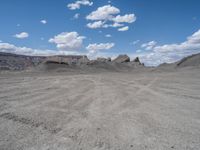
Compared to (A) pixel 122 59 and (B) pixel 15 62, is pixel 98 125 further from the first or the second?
(B) pixel 15 62

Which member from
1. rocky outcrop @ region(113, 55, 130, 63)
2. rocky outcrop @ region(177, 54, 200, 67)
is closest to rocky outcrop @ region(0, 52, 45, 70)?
rocky outcrop @ region(113, 55, 130, 63)

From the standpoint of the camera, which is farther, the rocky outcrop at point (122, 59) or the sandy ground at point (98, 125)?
the rocky outcrop at point (122, 59)

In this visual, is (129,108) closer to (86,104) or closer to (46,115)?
(86,104)

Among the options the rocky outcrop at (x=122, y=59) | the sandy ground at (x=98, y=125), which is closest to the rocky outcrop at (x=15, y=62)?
the rocky outcrop at (x=122, y=59)

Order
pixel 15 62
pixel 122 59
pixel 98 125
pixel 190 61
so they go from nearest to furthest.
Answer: pixel 98 125, pixel 190 61, pixel 122 59, pixel 15 62

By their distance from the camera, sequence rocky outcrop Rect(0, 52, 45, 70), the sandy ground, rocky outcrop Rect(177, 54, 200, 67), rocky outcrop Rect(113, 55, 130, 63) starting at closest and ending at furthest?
the sandy ground
rocky outcrop Rect(177, 54, 200, 67)
rocky outcrop Rect(0, 52, 45, 70)
rocky outcrop Rect(113, 55, 130, 63)

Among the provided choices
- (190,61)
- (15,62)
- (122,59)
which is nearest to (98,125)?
(190,61)

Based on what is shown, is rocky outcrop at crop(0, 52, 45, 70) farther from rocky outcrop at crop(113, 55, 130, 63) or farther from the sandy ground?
the sandy ground

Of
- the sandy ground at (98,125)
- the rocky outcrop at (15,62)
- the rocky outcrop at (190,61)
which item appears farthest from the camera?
the rocky outcrop at (15,62)

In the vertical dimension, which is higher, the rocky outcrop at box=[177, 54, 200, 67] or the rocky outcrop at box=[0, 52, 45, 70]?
the rocky outcrop at box=[177, 54, 200, 67]

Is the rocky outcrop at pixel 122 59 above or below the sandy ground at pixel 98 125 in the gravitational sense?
above

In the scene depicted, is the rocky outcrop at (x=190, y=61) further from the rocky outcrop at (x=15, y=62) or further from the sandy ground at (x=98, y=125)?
the sandy ground at (x=98, y=125)

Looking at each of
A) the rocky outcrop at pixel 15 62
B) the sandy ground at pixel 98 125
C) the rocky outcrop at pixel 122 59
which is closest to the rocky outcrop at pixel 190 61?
the rocky outcrop at pixel 122 59

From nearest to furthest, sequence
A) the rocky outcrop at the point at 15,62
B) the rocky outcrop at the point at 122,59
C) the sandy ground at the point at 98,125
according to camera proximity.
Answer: the sandy ground at the point at 98,125
the rocky outcrop at the point at 15,62
the rocky outcrop at the point at 122,59
